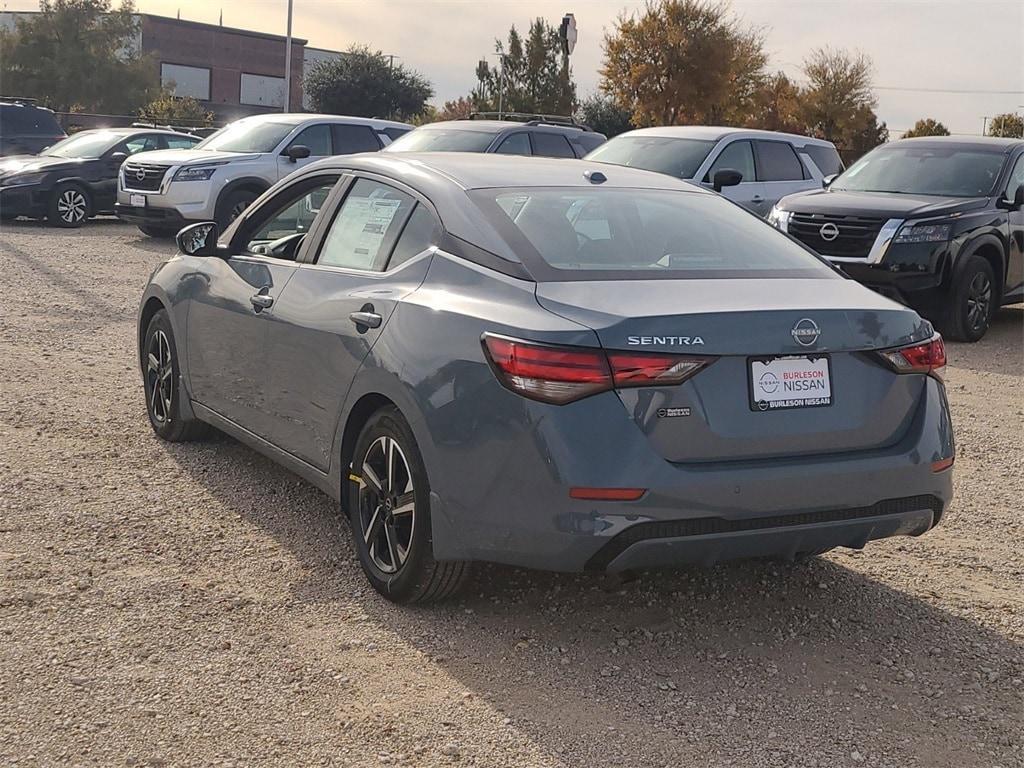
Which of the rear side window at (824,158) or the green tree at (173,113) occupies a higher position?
the rear side window at (824,158)

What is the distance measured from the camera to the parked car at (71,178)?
18.8 meters

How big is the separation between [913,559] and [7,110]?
820 inches

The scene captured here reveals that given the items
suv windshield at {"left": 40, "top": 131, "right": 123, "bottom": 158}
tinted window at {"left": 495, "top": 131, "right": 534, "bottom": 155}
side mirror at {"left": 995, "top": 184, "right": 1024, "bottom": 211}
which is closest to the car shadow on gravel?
side mirror at {"left": 995, "top": 184, "right": 1024, "bottom": 211}

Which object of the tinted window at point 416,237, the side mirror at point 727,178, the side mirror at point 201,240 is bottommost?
the side mirror at point 201,240

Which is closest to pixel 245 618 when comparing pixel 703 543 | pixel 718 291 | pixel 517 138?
pixel 703 543

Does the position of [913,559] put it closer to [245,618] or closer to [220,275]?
[245,618]

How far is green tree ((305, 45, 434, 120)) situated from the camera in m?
53.0

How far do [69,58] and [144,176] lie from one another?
1379 inches

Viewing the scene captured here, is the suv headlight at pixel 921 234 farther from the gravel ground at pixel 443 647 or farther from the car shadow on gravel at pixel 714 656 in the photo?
the car shadow on gravel at pixel 714 656

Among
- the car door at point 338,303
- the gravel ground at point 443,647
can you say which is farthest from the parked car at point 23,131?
the car door at point 338,303

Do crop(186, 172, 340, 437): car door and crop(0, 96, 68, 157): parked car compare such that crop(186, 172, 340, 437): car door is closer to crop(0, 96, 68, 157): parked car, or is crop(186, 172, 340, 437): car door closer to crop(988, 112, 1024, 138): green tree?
crop(0, 96, 68, 157): parked car

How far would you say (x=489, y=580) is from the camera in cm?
479

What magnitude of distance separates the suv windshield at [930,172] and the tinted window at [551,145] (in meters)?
4.64

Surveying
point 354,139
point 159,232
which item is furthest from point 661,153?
point 159,232
